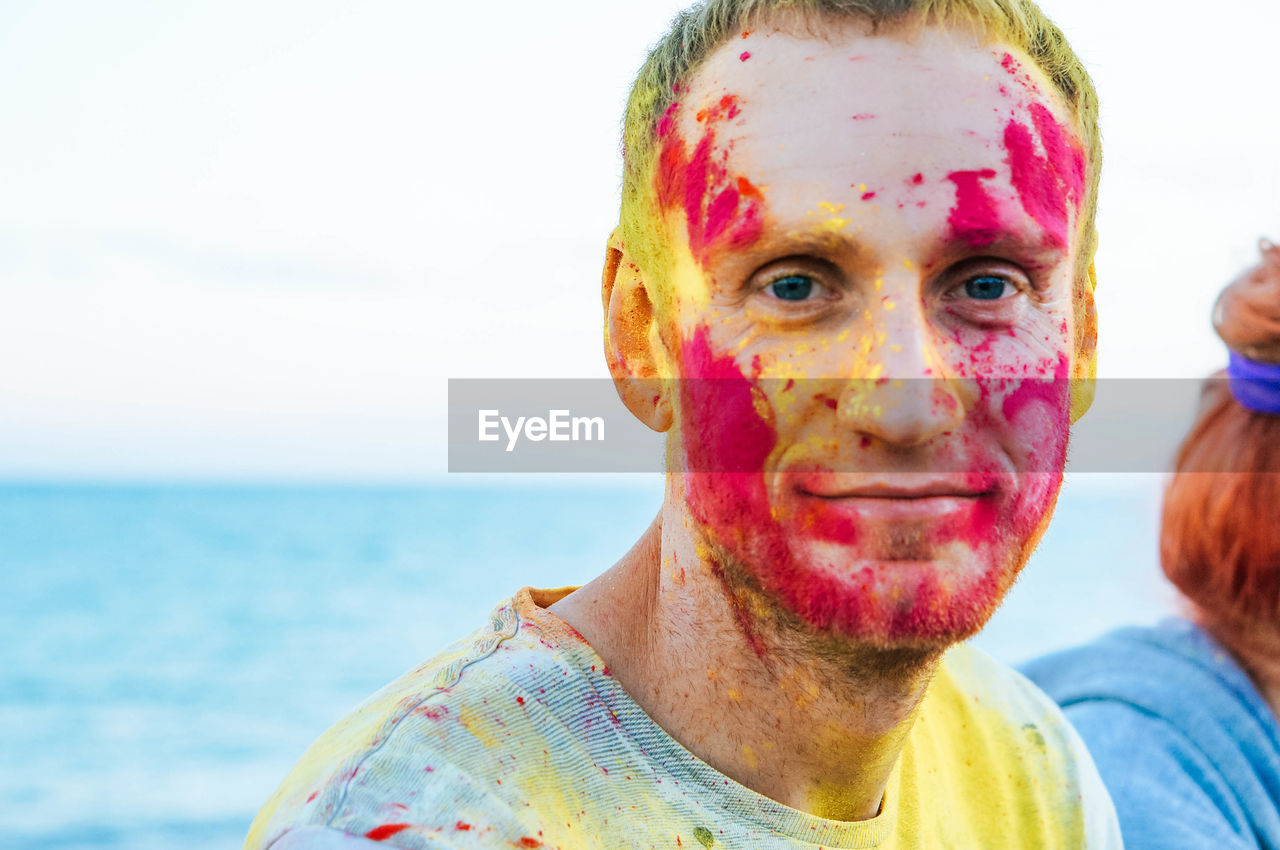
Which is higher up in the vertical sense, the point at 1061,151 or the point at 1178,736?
the point at 1061,151

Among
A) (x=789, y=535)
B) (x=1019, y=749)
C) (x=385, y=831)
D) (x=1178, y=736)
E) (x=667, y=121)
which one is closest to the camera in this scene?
(x=385, y=831)

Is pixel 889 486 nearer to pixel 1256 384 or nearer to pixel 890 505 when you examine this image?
pixel 890 505

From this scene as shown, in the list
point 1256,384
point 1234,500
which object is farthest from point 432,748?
point 1256,384

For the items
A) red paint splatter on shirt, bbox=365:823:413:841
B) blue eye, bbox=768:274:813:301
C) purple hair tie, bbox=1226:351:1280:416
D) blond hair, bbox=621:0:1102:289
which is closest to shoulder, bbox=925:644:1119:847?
blond hair, bbox=621:0:1102:289

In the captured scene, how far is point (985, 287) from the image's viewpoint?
176 centimetres

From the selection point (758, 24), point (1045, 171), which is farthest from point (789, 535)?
point (758, 24)

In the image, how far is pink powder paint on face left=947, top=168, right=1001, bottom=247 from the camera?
1691 mm

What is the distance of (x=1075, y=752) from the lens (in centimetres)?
246

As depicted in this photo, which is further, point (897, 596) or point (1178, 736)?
point (1178, 736)

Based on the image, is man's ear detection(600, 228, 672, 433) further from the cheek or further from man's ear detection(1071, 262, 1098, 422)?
man's ear detection(1071, 262, 1098, 422)

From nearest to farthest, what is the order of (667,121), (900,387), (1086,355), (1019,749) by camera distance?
(900,387) → (667,121) → (1086,355) → (1019,749)

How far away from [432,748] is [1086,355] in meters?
1.34

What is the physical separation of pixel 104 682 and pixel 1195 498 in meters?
18.8

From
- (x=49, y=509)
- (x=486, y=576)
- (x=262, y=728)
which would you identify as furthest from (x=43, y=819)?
(x=49, y=509)
